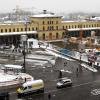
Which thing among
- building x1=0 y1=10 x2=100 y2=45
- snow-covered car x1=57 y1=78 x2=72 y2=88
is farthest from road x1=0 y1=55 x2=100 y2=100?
building x1=0 y1=10 x2=100 y2=45

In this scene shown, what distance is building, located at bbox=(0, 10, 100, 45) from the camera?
168 ft

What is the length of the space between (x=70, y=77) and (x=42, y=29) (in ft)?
84.3

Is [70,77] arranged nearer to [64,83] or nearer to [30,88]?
[64,83]

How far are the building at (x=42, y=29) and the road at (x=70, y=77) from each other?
16.3 meters

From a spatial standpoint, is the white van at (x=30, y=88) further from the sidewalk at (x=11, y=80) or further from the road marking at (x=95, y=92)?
the road marking at (x=95, y=92)

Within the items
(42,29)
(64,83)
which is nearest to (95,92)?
(64,83)

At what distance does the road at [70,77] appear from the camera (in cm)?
2406

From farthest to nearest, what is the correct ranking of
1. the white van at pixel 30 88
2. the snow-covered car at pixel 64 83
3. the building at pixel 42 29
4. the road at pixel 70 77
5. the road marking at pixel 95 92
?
the building at pixel 42 29
the snow-covered car at pixel 64 83
the road marking at pixel 95 92
the road at pixel 70 77
the white van at pixel 30 88

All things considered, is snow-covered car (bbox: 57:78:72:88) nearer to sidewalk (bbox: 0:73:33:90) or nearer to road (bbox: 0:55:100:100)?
road (bbox: 0:55:100:100)

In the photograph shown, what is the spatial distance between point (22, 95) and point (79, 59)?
15018mm

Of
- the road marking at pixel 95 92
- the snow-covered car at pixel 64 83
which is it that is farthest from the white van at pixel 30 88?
the road marking at pixel 95 92

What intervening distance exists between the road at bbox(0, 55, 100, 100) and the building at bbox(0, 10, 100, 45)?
16278mm

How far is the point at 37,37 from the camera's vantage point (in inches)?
2132

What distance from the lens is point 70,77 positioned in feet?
97.1
